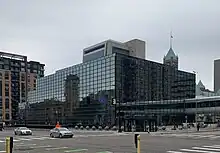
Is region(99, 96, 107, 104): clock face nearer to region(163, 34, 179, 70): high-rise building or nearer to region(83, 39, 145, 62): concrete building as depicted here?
region(83, 39, 145, 62): concrete building

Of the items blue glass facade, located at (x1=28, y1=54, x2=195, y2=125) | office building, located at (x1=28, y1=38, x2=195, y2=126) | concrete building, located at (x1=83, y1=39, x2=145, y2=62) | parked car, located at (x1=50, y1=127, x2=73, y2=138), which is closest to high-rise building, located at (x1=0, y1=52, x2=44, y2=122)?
office building, located at (x1=28, y1=38, x2=195, y2=126)

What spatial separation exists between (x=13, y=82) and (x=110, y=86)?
9026 centimetres

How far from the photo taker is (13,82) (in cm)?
16975

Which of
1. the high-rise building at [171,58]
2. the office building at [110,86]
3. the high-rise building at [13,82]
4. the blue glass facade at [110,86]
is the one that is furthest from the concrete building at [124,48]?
the high-rise building at [13,82]

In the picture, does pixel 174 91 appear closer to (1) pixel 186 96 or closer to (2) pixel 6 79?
(1) pixel 186 96

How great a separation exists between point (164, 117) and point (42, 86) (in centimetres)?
4920

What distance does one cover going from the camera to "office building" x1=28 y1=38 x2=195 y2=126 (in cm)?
9275

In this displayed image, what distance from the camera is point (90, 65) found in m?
102

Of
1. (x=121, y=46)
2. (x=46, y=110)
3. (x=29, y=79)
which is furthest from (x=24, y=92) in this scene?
(x=121, y=46)

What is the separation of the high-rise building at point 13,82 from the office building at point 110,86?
4743 centimetres

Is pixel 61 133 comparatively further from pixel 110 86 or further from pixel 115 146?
pixel 110 86

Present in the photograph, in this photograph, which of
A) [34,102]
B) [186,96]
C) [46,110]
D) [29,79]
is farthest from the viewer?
[29,79]

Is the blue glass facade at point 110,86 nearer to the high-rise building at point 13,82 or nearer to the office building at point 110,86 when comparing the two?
the office building at point 110,86

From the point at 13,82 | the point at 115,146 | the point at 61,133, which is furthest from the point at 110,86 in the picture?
the point at 13,82
